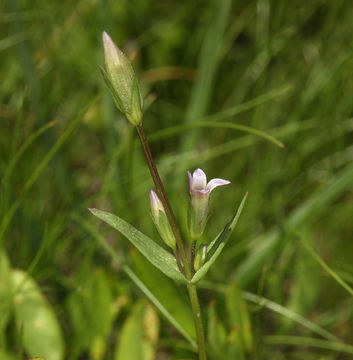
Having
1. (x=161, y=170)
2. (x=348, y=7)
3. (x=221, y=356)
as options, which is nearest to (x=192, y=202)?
(x=221, y=356)

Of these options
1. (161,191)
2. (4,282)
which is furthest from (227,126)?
(4,282)

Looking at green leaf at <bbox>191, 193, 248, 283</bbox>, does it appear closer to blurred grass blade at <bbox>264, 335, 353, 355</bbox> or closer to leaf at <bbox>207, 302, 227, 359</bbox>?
leaf at <bbox>207, 302, 227, 359</bbox>

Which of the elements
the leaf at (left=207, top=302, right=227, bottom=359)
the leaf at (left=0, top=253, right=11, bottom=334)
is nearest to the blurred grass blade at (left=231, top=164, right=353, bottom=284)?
the leaf at (left=207, top=302, right=227, bottom=359)

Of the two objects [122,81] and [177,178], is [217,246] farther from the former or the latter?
[177,178]

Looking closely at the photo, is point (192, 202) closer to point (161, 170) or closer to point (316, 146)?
point (161, 170)

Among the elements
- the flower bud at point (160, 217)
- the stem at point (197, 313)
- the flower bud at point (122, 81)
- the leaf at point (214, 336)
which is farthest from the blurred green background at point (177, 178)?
the flower bud at point (122, 81)
